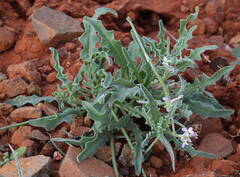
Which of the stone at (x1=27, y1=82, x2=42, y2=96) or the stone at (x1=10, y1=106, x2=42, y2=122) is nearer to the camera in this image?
the stone at (x1=10, y1=106, x2=42, y2=122)

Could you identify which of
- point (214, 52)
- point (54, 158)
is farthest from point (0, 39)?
point (214, 52)

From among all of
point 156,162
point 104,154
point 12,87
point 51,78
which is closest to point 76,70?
point 51,78

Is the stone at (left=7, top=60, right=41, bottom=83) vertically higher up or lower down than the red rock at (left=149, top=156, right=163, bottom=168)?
higher up

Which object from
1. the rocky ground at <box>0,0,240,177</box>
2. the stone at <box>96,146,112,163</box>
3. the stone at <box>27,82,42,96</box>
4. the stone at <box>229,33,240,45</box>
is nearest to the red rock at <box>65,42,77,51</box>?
the rocky ground at <box>0,0,240,177</box>

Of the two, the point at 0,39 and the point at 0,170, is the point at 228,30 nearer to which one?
the point at 0,39

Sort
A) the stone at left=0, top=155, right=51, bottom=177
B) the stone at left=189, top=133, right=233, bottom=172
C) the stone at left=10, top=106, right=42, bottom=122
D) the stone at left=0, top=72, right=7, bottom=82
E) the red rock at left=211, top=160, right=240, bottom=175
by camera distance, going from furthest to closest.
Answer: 1. the stone at left=0, top=72, right=7, bottom=82
2. the stone at left=10, top=106, right=42, bottom=122
3. the stone at left=189, top=133, right=233, bottom=172
4. the red rock at left=211, top=160, right=240, bottom=175
5. the stone at left=0, top=155, right=51, bottom=177

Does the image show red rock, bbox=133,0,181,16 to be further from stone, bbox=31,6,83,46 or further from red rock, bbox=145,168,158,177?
red rock, bbox=145,168,158,177

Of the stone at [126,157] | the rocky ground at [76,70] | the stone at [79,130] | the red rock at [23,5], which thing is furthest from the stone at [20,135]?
the red rock at [23,5]

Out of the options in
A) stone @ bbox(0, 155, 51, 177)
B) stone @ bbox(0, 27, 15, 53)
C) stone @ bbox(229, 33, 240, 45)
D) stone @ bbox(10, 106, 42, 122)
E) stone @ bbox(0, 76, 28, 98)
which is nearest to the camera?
stone @ bbox(0, 155, 51, 177)
